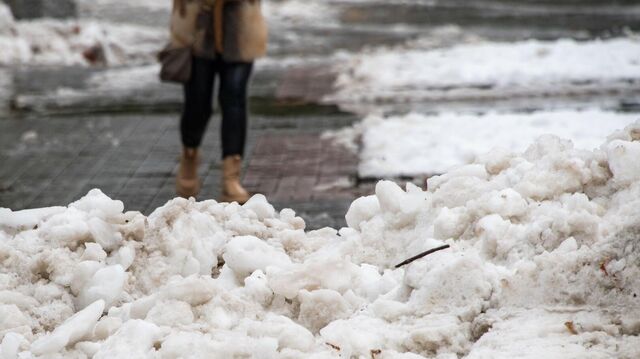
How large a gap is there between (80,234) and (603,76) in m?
→ 7.10

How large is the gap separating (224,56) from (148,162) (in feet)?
5.76

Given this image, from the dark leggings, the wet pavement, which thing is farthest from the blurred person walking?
the wet pavement

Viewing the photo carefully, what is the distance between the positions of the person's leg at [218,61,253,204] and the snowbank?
3547 millimetres

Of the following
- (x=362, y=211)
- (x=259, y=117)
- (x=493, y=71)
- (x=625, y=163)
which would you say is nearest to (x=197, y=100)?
(x=362, y=211)

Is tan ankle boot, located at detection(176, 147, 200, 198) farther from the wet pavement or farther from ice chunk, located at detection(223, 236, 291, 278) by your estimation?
ice chunk, located at detection(223, 236, 291, 278)

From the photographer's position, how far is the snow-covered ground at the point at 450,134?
24.6ft

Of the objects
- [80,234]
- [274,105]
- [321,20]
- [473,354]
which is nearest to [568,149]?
[473,354]

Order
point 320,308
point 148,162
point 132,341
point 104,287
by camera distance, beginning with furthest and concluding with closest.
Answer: point 148,162, point 104,287, point 320,308, point 132,341

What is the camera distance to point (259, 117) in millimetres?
9633

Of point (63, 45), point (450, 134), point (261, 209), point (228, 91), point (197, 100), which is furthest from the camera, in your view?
point (63, 45)

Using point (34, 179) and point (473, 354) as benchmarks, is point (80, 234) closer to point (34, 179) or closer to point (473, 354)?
point (473, 354)

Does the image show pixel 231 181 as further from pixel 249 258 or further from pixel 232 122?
pixel 249 258

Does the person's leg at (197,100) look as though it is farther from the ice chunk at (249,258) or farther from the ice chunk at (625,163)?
the ice chunk at (625,163)

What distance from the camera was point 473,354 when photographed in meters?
3.22
